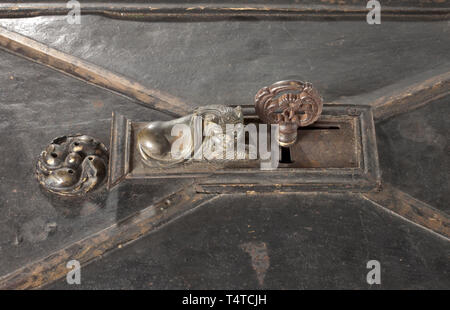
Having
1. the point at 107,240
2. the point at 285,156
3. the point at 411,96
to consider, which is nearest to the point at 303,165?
the point at 285,156

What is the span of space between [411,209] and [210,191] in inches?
39.8

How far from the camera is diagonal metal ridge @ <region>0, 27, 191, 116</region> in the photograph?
8.46 ft

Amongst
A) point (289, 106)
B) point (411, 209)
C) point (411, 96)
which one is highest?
point (411, 96)

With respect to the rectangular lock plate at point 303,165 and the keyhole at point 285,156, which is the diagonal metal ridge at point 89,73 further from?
the keyhole at point 285,156

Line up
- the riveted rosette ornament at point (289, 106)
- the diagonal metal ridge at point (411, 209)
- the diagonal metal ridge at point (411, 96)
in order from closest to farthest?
the riveted rosette ornament at point (289, 106)
the diagonal metal ridge at point (411, 209)
the diagonal metal ridge at point (411, 96)

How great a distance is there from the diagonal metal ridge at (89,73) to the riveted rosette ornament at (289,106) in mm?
535

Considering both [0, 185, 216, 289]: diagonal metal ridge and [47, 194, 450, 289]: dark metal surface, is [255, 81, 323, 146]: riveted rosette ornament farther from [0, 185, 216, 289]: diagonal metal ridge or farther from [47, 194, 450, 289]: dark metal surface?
[0, 185, 216, 289]: diagonal metal ridge

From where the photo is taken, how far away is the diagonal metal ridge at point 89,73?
8.46ft

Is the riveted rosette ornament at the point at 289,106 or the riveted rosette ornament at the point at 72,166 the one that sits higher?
the riveted rosette ornament at the point at 289,106

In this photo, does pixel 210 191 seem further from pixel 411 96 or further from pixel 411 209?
pixel 411 96

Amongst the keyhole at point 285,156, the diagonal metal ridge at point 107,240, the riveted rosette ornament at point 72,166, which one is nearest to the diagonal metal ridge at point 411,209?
the keyhole at point 285,156

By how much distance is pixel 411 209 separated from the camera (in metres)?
2.34

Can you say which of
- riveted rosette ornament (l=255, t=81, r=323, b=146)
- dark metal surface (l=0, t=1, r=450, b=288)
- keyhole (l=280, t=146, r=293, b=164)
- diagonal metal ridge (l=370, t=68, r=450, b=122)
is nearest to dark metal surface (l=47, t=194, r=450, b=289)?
dark metal surface (l=0, t=1, r=450, b=288)

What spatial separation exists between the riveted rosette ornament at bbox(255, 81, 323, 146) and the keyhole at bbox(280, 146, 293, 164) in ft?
0.16
